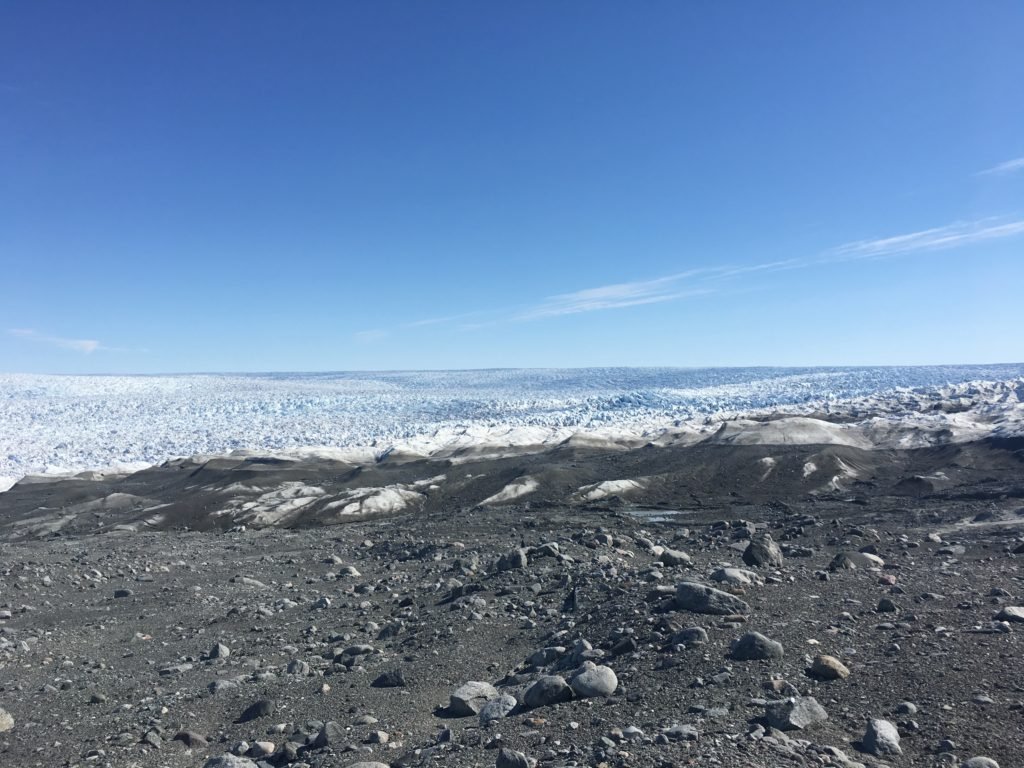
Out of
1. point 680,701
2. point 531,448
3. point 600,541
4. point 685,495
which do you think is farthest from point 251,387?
point 680,701

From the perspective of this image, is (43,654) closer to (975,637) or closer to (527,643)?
(527,643)

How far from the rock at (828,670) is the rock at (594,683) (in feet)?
4.52

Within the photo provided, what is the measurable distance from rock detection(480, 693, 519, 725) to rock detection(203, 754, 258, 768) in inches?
58.9

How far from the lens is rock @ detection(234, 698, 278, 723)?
551 centimetres

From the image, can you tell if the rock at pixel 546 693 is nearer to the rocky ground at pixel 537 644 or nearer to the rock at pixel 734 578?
the rocky ground at pixel 537 644

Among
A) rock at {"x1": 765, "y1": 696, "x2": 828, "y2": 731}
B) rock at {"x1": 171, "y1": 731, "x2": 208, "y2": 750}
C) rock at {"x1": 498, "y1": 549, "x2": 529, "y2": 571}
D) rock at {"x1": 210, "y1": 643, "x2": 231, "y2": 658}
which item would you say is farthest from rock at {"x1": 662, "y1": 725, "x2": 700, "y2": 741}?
rock at {"x1": 498, "y1": 549, "x2": 529, "y2": 571}

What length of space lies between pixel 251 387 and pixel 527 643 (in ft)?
162

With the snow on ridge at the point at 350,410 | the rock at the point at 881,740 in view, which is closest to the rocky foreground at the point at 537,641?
the rock at the point at 881,740

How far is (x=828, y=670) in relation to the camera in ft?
15.7

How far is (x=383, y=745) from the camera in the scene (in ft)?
15.3

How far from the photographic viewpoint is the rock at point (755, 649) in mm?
5161

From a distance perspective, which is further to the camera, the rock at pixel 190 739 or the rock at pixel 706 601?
the rock at pixel 706 601

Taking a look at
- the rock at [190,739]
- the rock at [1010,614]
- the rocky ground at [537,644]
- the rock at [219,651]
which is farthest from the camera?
the rock at [219,651]

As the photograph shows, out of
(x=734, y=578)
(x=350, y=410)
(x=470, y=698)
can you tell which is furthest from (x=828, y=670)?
(x=350, y=410)
